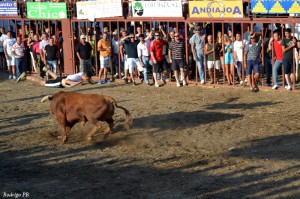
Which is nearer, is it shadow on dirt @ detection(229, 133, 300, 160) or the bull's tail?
shadow on dirt @ detection(229, 133, 300, 160)

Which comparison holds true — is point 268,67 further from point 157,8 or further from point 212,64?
point 157,8

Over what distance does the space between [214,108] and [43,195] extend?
25.1 feet

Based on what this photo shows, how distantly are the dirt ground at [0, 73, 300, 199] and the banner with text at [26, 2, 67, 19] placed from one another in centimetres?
563

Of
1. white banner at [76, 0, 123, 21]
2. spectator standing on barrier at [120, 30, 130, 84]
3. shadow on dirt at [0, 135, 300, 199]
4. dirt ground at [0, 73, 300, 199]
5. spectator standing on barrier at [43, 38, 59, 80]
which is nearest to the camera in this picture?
shadow on dirt at [0, 135, 300, 199]

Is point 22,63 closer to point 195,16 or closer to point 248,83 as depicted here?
point 195,16

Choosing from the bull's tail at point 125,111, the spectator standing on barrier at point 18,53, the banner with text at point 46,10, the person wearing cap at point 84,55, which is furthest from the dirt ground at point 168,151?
the banner with text at point 46,10

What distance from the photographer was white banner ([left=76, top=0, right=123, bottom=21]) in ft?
74.7

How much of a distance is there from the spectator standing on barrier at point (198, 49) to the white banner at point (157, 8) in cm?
90

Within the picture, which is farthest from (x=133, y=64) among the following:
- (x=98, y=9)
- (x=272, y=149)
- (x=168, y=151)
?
(x=272, y=149)

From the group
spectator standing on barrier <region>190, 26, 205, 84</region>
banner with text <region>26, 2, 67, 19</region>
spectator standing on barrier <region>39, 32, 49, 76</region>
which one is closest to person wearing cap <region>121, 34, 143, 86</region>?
spectator standing on barrier <region>190, 26, 205, 84</region>

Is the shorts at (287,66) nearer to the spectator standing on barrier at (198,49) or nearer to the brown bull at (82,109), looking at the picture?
the spectator standing on barrier at (198,49)

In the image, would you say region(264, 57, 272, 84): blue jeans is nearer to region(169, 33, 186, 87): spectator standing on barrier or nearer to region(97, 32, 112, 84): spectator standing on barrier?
region(169, 33, 186, 87): spectator standing on barrier

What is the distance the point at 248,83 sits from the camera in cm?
2002

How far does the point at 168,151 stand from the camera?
13.4 metres
